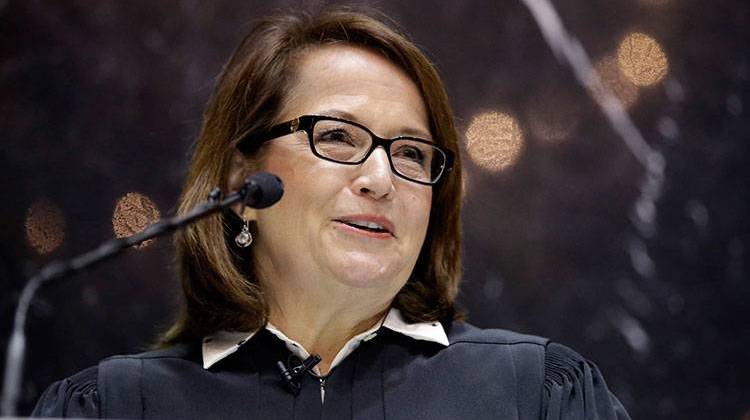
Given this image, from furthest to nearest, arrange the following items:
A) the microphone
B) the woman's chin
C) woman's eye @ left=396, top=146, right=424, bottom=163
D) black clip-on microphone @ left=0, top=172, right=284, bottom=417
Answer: woman's eye @ left=396, top=146, right=424, bottom=163
the woman's chin
the microphone
black clip-on microphone @ left=0, top=172, right=284, bottom=417

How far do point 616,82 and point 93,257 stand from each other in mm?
1070

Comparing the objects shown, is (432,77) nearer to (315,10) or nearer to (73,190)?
(315,10)

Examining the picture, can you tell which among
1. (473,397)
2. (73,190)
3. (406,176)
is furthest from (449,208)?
(73,190)

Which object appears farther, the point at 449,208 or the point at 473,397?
the point at 449,208

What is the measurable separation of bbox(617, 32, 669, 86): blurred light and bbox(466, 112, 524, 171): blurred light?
8.0 inches

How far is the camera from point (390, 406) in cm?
146

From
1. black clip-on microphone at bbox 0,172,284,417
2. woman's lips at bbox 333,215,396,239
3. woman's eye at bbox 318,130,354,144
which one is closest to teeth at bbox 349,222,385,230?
woman's lips at bbox 333,215,396,239

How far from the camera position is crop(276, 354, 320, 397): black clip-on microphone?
1.45m

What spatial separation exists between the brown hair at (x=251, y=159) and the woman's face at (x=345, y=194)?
0.08ft

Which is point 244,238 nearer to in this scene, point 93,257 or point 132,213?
point 132,213

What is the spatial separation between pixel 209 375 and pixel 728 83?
956mm

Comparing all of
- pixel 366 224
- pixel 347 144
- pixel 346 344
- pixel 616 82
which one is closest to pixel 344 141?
pixel 347 144

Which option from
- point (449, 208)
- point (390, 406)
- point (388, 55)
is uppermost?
point (388, 55)

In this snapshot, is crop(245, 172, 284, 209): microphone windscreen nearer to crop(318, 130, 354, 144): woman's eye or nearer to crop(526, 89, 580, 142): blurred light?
crop(318, 130, 354, 144): woman's eye
